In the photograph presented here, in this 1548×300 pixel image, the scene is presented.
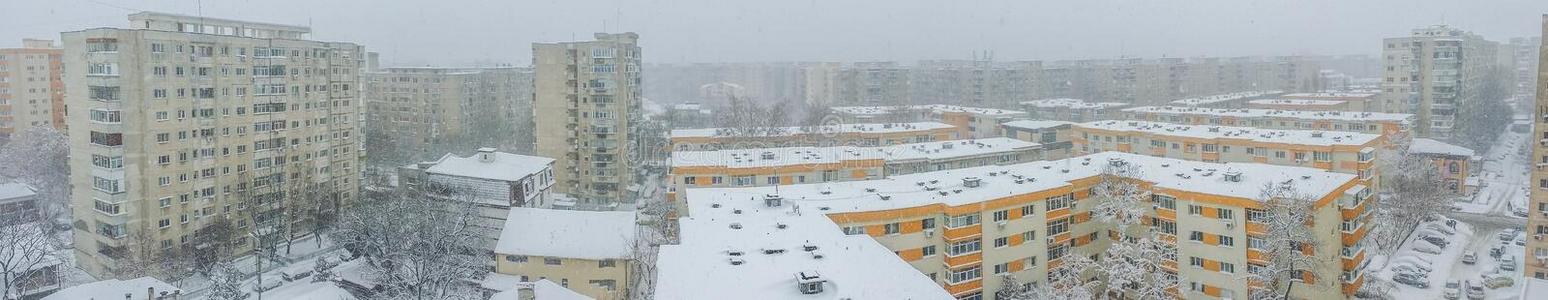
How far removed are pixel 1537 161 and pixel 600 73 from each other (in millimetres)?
22774

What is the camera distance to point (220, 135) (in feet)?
76.5

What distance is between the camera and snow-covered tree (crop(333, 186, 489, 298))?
17812mm

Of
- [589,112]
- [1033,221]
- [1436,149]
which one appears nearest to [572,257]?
[1033,221]

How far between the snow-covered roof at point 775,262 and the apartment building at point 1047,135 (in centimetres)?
1987

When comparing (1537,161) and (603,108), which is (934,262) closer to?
(1537,161)

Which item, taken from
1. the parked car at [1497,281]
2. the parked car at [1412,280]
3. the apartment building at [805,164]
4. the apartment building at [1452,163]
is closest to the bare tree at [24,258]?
the apartment building at [805,164]

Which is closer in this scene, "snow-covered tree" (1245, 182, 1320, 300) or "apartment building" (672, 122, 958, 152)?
"snow-covered tree" (1245, 182, 1320, 300)

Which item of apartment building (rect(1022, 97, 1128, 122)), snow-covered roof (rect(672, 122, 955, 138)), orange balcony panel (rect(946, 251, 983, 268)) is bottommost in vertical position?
orange balcony panel (rect(946, 251, 983, 268))

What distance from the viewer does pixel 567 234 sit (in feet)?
64.6

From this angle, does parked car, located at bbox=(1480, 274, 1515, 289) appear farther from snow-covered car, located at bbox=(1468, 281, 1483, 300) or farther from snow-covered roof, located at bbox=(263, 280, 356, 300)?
snow-covered roof, located at bbox=(263, 280, 356, 300)

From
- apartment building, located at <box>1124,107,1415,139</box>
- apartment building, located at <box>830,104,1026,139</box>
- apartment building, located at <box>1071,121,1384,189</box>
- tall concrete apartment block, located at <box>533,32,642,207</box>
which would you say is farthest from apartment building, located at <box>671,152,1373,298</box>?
apartment building, located at <box>830,104,1026,139</box>

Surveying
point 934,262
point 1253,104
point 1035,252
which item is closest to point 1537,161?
point 1035,252

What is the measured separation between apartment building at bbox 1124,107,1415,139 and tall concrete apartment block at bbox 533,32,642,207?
22046 mm

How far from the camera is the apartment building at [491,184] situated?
22.7 m
